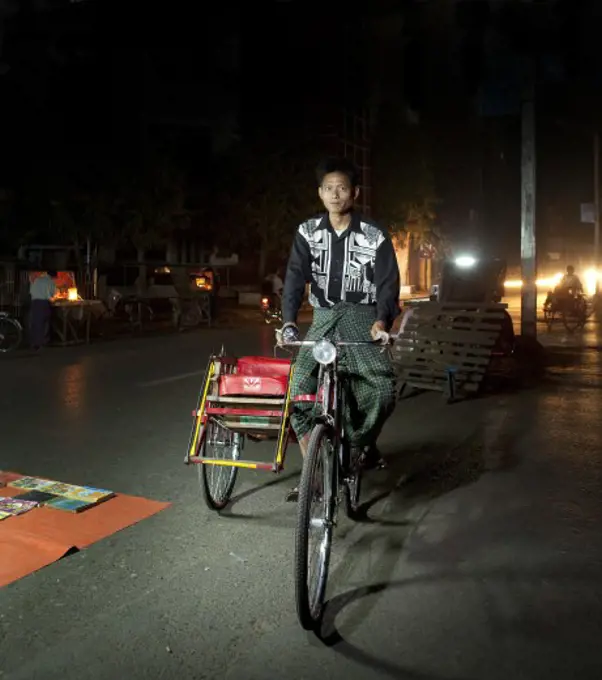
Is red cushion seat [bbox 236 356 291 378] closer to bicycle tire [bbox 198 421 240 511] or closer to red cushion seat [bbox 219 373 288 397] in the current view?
red cushion seat [bbox 219 373 288 397]

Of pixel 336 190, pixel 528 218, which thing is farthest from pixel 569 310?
pixel 336 190

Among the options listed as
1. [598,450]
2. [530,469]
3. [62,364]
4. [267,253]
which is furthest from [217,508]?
[267,253]

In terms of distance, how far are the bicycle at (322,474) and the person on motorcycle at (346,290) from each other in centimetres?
15

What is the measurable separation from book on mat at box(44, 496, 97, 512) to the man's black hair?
2.77m

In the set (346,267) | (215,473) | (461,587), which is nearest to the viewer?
(461,587)

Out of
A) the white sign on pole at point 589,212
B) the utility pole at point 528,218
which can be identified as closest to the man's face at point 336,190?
the utility pole at point 528,218

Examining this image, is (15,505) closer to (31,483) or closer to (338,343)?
(31,483)

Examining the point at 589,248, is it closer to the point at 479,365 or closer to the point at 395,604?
the point at 479,365

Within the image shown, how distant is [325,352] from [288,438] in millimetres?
1014

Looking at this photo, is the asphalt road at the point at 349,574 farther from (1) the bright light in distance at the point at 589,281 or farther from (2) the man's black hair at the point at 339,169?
(1) the bright light in distance at the point at 589,281

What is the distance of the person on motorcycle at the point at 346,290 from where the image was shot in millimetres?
4547

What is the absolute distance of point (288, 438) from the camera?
4988 mm

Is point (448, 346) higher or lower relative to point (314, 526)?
higher

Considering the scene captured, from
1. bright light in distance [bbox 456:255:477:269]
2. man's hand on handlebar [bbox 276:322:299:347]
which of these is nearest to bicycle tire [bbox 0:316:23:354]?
bright light in distance [bbox 456:255:477:269]
